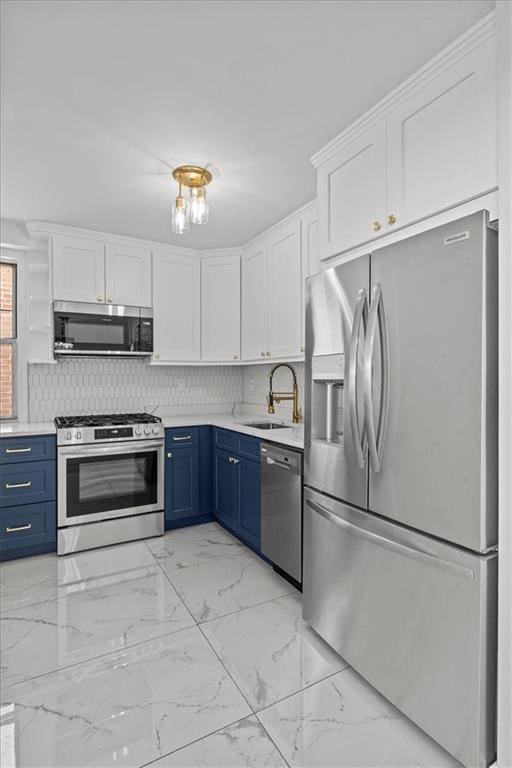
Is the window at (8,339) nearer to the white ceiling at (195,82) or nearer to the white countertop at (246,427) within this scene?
the white ceiling at (195,82)

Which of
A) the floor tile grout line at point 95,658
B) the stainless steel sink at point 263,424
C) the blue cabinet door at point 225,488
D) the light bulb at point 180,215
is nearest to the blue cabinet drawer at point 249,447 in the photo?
the blue cabinet door at point 225,488

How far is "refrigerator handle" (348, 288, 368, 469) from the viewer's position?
1.76 meters

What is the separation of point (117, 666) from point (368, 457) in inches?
58.8

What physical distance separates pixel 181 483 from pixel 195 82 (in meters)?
2.82

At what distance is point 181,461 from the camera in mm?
3623

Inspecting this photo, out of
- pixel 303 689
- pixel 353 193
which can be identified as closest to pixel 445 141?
pixel 353 193

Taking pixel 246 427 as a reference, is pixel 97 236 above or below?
above

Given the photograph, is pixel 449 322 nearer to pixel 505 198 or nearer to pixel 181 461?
pixel 505 198

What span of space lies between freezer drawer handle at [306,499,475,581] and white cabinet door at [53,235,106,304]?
2.59m

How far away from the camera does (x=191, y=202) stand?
8.09 feet

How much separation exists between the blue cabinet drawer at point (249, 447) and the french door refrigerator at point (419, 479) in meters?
0.97

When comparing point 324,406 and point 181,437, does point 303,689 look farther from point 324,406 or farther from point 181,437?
point 181,437

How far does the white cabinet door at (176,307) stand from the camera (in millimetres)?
3854

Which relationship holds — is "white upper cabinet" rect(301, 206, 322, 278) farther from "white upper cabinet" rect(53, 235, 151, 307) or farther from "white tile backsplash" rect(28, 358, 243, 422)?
"white tile backsplash" rect(28, 358, 243, 422)
